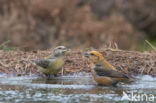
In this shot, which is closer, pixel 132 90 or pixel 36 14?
pixel 132 90

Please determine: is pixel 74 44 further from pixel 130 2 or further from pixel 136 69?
pixel 136 69

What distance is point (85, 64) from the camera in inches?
413

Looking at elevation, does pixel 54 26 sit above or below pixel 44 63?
above

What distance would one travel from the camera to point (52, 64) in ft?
30.7

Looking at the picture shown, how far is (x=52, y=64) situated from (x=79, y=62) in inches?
53.3

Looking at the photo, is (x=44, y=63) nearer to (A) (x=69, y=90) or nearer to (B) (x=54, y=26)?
(A) (x=69, y=90)

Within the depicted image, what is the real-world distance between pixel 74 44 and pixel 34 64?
1201 cm

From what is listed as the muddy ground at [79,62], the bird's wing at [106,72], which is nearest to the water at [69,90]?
the bird's wing at [106,72]

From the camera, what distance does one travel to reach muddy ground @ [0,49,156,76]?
997cm

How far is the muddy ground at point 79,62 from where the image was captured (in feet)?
32.7

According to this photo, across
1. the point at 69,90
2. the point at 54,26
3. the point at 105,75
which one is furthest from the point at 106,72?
the point at 54,26

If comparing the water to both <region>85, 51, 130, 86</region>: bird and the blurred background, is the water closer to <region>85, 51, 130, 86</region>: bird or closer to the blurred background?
<region>85, 51, 130, 86</region>: bird

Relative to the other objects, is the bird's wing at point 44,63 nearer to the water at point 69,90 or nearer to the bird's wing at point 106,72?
the water at point 69,90

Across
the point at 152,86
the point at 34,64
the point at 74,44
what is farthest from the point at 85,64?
the point at 74,44
